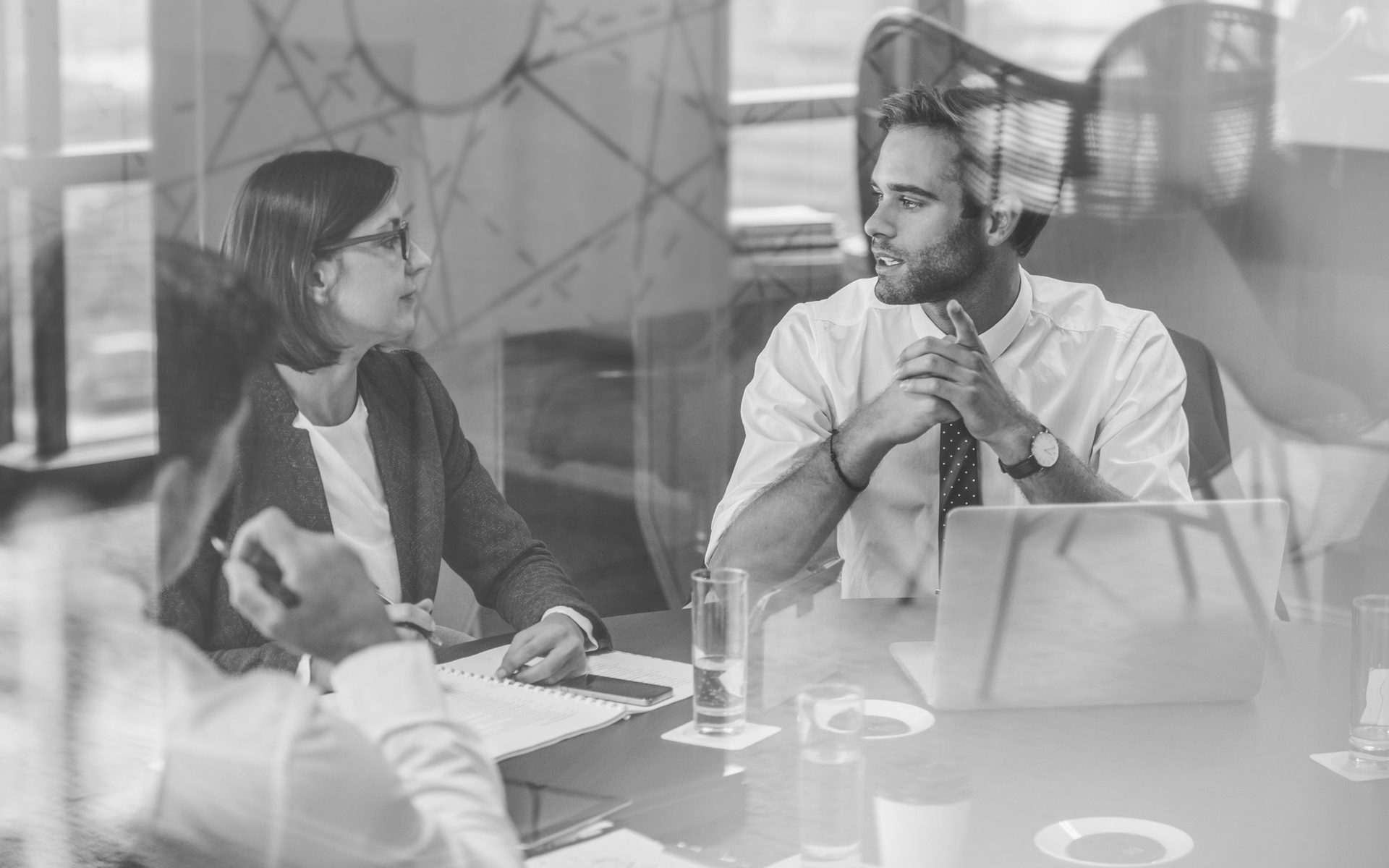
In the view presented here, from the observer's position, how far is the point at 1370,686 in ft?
4.35

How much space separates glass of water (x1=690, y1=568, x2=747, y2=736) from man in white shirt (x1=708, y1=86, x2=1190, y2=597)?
619 millimetres

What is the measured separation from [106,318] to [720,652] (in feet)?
2.54

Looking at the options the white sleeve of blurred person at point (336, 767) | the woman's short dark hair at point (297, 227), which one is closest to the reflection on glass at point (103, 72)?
the woman's short dark hair at point (297, 227)

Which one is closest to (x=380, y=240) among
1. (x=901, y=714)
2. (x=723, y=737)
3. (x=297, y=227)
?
(x=297, y=227)

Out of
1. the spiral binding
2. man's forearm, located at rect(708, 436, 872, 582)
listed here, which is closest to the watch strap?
man's forearm, located at rect(708, 436, 872, 582)

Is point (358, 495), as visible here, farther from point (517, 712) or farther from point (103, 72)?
point (103, 72)

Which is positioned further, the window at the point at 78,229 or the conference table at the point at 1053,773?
the window at the point at 78,229

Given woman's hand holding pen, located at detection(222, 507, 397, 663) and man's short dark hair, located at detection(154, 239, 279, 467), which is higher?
man's short dark hair, located at detection(154, 239, 279, 467)

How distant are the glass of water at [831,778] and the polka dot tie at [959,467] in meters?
0.97

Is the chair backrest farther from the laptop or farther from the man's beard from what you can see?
the laptop

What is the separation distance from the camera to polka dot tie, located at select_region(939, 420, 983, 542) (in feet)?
6.59

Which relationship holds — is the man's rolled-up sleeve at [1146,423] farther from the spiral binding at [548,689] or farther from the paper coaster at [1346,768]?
the spiral binding at [548,689]

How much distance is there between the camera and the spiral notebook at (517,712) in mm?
1263

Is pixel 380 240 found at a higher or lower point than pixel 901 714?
higher
